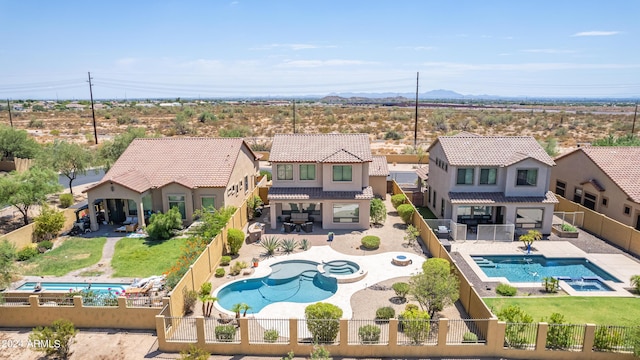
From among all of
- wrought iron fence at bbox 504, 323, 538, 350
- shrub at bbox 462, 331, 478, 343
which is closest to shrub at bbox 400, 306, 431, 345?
shrub at bbox 462, 331, 478, 343

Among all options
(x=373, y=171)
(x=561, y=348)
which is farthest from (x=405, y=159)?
(x=561, y=348)

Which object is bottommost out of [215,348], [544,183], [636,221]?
[215,348]

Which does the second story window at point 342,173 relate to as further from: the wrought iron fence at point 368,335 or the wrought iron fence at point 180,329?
the wrought iron fence at point 180,329

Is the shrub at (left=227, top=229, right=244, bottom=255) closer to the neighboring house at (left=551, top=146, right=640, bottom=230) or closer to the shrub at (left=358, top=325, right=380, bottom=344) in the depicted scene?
the shrub at (left=358, top=325, right=380, bottom=344)

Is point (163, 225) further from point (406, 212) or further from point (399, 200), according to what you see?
point (399, 200)

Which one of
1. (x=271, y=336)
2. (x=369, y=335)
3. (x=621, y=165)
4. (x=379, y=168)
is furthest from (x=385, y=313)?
(x=621, y=165)

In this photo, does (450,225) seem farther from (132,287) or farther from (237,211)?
(132,287)
